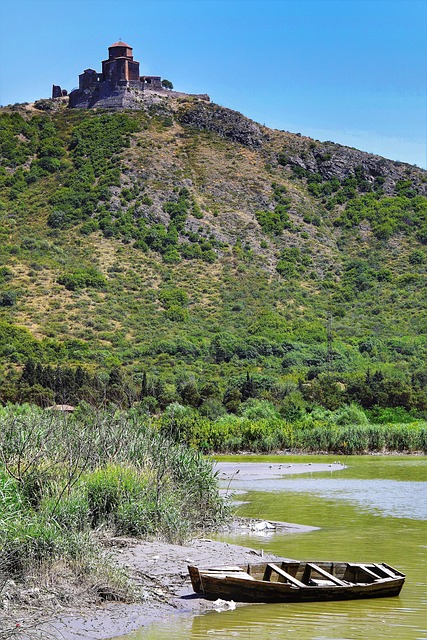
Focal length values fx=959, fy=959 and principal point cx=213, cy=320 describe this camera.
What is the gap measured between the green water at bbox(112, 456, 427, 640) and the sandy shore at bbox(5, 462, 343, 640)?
0.32m

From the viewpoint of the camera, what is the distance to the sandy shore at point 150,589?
36.6ft

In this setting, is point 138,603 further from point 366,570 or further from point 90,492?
point 90,492

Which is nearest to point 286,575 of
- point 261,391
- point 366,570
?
point 366,570

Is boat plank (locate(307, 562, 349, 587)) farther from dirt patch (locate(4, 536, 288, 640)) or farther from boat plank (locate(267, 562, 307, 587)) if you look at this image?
dirt patch (locate(4, 536, 288, 640))

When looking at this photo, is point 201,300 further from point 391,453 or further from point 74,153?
point 391,453

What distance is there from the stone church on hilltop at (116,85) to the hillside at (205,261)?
7.25 ft

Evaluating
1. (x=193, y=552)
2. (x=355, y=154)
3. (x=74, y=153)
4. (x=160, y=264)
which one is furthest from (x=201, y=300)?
(x=193, y=552)

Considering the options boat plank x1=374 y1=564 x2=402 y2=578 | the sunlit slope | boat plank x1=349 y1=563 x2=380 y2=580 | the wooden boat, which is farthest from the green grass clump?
the sunlit slope

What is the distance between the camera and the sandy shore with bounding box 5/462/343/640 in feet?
36.6

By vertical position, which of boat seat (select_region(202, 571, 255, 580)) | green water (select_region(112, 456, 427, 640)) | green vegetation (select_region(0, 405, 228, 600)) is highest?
green vegetation (select_region(0, 405, 228, 600))

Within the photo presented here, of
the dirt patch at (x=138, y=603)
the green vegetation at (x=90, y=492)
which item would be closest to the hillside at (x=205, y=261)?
the green vegetation at (x=90, y=492)

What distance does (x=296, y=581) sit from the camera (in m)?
12.8

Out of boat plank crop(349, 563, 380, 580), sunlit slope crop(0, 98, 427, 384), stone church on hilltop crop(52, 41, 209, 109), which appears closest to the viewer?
boat plank crop(349, 563, 380, 580)

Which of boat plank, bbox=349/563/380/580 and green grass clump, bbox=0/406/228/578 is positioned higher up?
green grass clump, bbox=0/406/228/578
